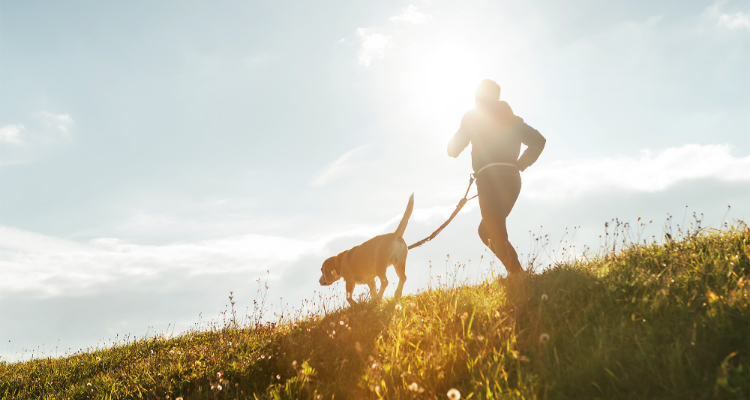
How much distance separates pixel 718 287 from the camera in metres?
3.27

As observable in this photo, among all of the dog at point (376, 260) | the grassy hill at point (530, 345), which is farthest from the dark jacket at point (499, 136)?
the dog at point (376, 260)

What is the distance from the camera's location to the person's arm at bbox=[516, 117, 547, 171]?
18.3 feet

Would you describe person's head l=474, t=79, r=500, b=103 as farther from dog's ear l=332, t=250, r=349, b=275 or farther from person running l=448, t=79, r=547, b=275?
dog's ear l=332, t=250, r=349, b=275

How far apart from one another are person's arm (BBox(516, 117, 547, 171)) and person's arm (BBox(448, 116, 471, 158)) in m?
0.74

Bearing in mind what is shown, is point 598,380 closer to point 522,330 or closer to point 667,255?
point 522,330

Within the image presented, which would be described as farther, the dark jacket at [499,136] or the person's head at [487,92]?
the person's head at [487,92]

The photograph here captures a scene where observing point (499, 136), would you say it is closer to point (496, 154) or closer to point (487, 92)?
point (496, 154)

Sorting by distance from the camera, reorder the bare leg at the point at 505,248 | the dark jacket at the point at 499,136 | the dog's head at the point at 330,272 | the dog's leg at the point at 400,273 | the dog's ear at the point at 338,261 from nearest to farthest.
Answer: the bare leg at the point at 505,248, the dark jacket at the point at 499,136, the dog's leg at the point at 400,273, the dog's ear at the point at 338,261, the dog's head at the point at 330,272

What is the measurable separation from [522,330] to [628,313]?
2.83ft

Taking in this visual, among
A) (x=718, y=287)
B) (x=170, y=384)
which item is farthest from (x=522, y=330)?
(x=170, y=384)

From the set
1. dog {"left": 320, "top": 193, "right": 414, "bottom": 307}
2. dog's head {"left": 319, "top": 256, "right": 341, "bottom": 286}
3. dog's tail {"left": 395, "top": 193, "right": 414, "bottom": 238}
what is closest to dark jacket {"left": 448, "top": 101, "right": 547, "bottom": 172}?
dog's tail {"left": 395, "top": 193, "right": 414, "bottom": 238}

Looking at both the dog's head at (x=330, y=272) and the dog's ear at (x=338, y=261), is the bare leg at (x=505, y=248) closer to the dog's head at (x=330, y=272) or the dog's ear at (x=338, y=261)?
the dog's ear at (x=338, y=261)

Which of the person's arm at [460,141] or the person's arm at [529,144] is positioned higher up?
the person's arm at [460,141]

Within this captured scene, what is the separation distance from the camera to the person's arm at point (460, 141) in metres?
5.91
